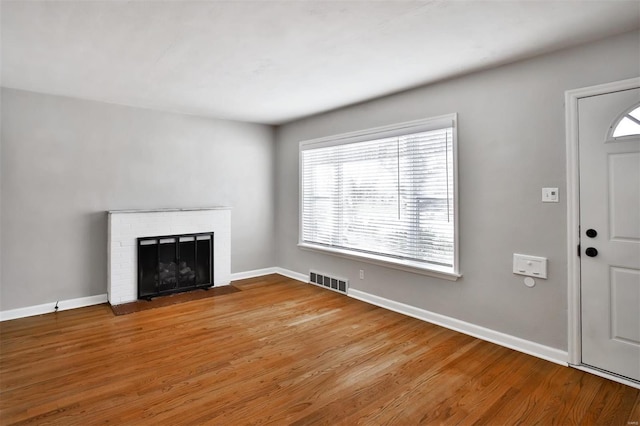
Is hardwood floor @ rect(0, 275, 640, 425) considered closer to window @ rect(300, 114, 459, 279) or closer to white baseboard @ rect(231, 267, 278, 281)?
window @ rect(300, 114, 459, 279)

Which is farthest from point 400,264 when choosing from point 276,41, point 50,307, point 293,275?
point 50,307

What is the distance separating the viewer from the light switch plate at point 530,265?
2.83 metres

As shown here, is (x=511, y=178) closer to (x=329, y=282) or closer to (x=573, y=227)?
(x=573, y=227)

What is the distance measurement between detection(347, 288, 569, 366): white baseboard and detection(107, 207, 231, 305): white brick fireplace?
252cm

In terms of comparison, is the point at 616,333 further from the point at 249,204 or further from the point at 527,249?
the point at 249,204

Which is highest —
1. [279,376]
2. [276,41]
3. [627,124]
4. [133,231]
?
[276,41]

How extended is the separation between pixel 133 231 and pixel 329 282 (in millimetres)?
2709

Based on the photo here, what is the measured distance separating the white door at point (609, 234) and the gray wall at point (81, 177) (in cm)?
450

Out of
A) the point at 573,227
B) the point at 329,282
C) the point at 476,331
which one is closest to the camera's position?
the point at 573,227

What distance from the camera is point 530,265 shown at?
2.90m

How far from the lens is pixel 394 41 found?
2.60m

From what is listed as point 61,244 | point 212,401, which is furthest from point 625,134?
point 61,244

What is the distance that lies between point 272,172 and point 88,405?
4245mm

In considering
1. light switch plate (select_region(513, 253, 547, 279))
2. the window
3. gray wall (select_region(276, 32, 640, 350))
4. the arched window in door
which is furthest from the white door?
the window
